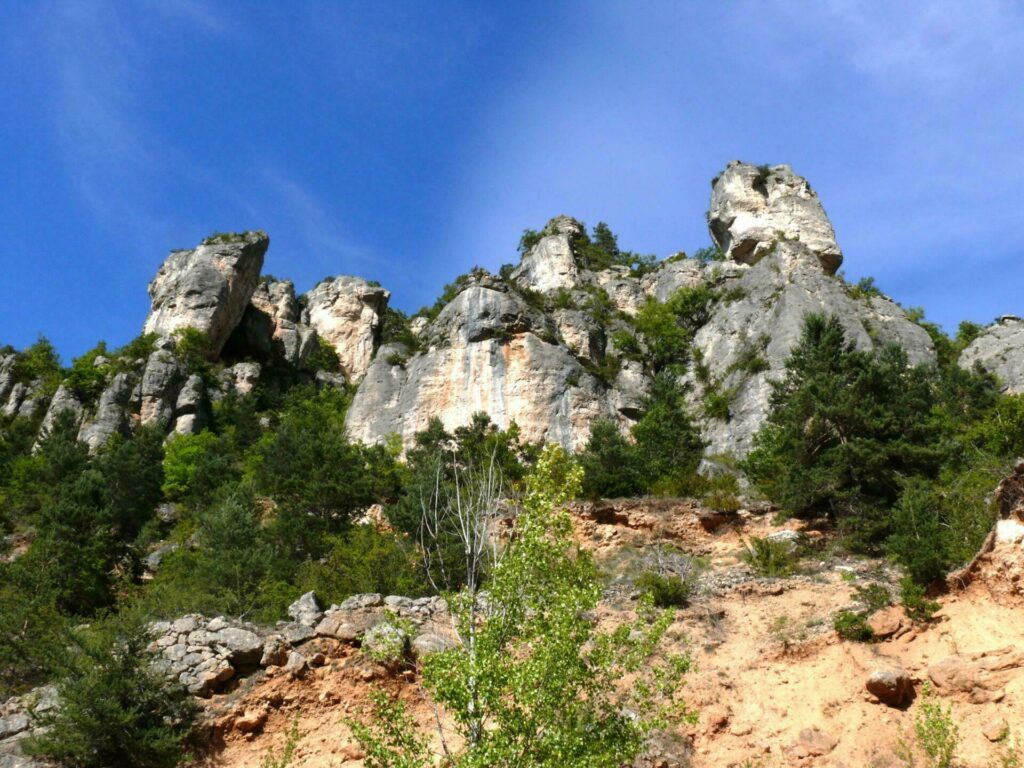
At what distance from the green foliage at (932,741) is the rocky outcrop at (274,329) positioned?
1963 inches

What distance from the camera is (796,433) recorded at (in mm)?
21297

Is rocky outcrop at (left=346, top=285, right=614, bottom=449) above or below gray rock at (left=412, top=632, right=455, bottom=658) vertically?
above

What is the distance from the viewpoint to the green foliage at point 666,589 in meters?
16.3

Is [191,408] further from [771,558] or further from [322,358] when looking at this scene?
[771,558]

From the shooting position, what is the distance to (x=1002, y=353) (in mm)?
35812

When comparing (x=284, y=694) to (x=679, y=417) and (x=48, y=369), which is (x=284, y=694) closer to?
(x=679, y=417)

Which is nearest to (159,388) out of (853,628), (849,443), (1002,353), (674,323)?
(674,323)

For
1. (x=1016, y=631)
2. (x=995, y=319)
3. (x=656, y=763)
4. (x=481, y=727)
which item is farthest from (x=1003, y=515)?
(x=995, y=319)

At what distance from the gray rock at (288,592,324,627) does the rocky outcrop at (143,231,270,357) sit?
3778 centimetres

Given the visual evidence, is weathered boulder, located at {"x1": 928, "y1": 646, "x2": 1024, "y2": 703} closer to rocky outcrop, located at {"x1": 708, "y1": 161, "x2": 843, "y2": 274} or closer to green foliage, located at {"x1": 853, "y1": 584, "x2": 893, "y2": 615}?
green foliage, located at {"x1": 853, "y1": 584, "x2": 893, "y2": 615}

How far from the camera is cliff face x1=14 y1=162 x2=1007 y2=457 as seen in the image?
3734cm

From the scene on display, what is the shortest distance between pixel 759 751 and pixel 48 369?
163 feet

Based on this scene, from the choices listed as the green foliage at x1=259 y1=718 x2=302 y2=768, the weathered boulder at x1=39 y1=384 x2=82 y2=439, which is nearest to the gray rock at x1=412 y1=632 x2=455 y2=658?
the green foliage at x1=259 y1=718 x2=302 y2=768

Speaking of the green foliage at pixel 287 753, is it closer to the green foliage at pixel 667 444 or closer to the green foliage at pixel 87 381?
the green foliage at pixel 667 444
